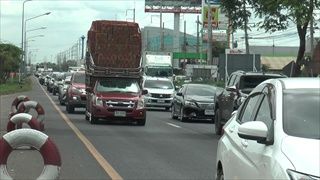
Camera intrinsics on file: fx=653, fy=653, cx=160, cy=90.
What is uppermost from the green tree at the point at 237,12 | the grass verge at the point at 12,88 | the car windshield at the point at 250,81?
the green tree at the point at 237,12

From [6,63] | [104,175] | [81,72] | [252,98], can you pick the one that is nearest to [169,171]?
[104,175]

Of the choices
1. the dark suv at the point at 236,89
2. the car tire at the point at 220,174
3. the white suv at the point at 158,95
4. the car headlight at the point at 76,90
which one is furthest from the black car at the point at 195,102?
the car tire at the point at 220,174

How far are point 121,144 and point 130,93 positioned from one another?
7.80 metres

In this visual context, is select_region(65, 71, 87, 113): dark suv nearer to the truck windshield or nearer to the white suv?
the white suv

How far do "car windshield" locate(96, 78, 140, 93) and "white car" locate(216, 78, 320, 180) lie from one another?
55.7 feet

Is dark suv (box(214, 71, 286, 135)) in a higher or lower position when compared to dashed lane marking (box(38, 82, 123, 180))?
higher

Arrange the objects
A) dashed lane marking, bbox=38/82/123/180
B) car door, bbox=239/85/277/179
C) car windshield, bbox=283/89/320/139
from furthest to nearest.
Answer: dashed lane marking, bbox=38/82/123/180
car windshield, bbox=283/89/320/139
car door, bbox=239/85/277/179

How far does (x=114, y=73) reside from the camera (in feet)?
80.4

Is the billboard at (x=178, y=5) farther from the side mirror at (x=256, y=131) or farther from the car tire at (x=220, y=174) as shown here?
the side mirror at (x=256, y=131)

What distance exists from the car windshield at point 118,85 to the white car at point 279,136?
17.0m

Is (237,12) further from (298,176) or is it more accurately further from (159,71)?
(159,71)

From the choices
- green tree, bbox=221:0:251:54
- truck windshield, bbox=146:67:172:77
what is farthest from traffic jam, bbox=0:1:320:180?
truck windshield, bbox=146:67:172:77

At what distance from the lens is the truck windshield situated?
4922cm

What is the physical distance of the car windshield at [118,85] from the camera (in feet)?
79.3
